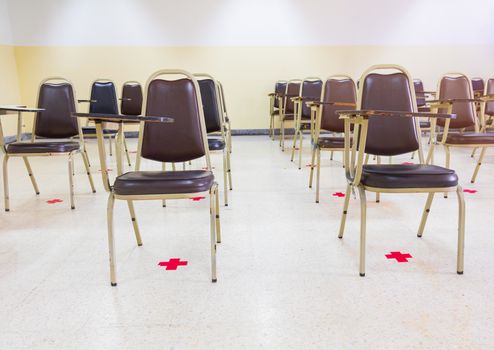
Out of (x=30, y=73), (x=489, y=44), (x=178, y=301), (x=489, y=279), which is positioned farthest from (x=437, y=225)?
(x=30, y=73)

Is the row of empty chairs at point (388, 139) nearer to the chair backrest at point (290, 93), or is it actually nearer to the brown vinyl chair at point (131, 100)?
the chair backrest at point (290, 93)

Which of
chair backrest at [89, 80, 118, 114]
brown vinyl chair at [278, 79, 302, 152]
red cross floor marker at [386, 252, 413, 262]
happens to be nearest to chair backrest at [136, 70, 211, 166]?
red cross floor marker at [386, 252, 413, 262]

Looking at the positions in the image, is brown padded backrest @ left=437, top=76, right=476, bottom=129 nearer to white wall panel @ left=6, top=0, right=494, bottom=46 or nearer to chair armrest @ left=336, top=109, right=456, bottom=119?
chair armrest @ left=336, top=109, right=456, bottom=119

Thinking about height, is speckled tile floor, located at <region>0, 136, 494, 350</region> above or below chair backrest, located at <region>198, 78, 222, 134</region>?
below

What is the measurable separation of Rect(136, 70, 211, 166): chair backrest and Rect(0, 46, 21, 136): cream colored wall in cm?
542

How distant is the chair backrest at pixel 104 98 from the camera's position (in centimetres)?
402

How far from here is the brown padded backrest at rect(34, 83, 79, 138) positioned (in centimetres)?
286

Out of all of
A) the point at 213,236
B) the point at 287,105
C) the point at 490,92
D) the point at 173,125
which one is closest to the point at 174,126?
the point at 173,125

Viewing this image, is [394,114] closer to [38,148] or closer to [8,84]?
[38,148]

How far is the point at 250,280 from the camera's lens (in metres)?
1.59

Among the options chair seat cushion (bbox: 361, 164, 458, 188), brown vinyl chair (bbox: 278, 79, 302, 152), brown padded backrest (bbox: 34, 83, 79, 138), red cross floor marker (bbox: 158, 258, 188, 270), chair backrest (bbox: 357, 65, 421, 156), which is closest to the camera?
chair seat cushion (bbox: 361, 164, 458, 188)

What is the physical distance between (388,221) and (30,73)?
664 cm

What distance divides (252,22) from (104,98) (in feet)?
11.7

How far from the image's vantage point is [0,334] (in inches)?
49.1
